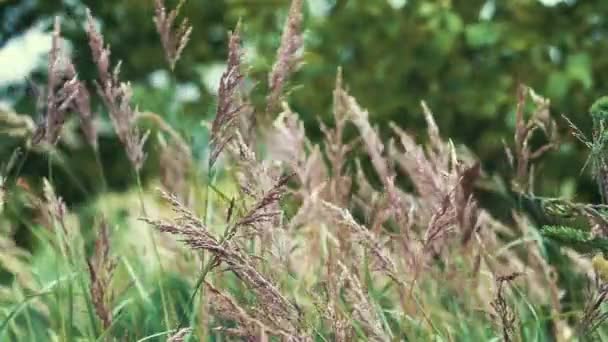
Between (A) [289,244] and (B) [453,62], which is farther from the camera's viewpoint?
(B) [453,62]

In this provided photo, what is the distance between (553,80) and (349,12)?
42.1 inches

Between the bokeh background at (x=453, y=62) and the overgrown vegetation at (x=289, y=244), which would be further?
the bokeh background at (x=453, y=62)

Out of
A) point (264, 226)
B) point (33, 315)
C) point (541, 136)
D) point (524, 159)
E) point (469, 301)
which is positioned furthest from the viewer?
point (541, 136)

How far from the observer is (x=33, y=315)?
275cm

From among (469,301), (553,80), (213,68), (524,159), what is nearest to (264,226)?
(524,159)

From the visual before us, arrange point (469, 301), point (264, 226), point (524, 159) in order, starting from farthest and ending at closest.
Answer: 1. point (469, 301)
2. point (524, 159)
3. point (264, 226)

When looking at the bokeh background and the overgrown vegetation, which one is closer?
the overgrown vegetation

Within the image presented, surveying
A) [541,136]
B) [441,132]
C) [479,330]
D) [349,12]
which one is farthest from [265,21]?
[479,330]

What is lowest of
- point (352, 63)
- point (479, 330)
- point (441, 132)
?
point (479, 330)

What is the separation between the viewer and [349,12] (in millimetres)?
4543

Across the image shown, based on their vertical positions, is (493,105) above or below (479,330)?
above

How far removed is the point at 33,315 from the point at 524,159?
1.44 m

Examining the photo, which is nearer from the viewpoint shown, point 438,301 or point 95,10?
point 438,301

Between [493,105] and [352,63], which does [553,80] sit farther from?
[352,63]
